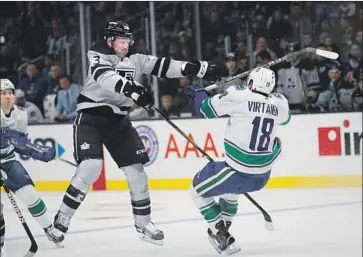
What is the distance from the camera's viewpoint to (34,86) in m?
6.68

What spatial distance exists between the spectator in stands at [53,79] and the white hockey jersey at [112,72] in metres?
1.93

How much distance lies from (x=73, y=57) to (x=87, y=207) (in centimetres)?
108

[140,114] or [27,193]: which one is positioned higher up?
[140,114]

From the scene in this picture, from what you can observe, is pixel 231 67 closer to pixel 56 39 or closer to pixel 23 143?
pixel 56 39

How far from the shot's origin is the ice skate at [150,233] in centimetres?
473

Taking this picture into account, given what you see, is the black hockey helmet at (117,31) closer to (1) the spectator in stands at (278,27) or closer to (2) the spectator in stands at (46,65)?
(2) the spectator in stands at (46,65)

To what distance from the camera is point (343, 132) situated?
699 cm

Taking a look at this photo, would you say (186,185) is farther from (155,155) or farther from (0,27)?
(0,27)

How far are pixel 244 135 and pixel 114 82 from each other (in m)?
0.59

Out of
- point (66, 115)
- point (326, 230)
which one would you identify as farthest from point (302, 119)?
point (326, 230)

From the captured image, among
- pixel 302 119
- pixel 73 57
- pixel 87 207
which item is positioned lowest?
pixel 87 207

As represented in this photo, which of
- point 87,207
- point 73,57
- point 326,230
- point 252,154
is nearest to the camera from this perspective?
point 252,154

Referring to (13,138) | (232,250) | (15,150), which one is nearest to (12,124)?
(13,138)

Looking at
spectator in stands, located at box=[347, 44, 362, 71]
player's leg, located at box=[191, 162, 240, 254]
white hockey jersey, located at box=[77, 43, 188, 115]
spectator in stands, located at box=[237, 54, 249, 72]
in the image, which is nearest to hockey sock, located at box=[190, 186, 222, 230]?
player's leg, located at box=[191, 162, 240, 254]
